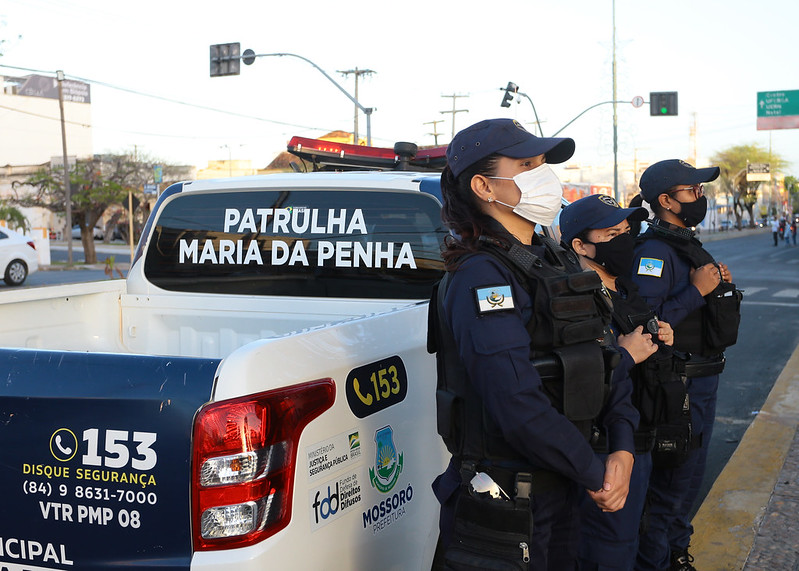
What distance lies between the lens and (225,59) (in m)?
23.9

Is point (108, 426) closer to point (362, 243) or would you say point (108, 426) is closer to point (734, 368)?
point (362, 243)

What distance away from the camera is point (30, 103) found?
77938 mm

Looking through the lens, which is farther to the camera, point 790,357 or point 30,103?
point 30,103

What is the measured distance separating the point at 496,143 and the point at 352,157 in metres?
4.01

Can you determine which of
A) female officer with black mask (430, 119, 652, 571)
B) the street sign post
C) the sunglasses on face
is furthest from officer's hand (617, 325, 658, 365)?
the street sign post

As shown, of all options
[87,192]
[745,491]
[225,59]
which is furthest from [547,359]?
[87,192]

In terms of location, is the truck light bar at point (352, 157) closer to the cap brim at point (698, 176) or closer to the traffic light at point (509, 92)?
the cap brim at point (698, 176)

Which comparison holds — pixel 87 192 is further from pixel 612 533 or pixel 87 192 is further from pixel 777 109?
pixel 612 533

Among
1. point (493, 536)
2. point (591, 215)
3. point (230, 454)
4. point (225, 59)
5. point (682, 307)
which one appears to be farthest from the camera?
point (225, 59)

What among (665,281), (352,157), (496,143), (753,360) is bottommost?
(753,360)

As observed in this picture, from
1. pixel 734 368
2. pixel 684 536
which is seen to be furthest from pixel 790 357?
pixel 684 536

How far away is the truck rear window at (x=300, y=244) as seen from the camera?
3750 millimetres

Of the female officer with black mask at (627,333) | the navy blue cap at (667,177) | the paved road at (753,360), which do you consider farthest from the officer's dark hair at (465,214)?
the paved road at (753,360)

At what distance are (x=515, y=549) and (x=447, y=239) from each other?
0.83 m
